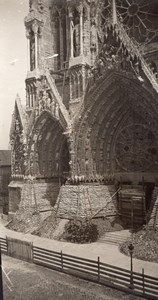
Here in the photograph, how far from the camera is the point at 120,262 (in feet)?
A: 47.4

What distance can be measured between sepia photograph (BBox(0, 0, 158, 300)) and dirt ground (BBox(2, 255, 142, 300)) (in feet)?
0.39

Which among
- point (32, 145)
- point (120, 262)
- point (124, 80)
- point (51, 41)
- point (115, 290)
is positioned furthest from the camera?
point (51, 41)

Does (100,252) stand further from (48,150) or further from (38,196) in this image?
(48,150)

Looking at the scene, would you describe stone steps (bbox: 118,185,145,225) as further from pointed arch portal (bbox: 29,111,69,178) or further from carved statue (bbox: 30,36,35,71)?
carved statue (bbox: 30,36,35,71)

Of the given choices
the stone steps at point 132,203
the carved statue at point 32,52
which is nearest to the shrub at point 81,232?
the stone steps at point 132,203

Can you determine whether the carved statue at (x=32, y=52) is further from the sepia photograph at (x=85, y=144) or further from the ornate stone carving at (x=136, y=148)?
the ornate stone carving at (x=136, y=148)

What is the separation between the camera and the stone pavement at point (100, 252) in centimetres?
1380

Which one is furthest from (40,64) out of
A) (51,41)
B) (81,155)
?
(81,155)

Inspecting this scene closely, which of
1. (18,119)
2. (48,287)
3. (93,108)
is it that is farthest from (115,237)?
(18,119)

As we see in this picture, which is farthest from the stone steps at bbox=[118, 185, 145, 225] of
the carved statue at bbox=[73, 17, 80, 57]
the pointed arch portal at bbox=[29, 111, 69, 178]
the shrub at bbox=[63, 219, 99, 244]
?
the carved statue at bbox=[73, 17, 80, 57]

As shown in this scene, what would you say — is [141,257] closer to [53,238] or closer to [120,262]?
[120,262]

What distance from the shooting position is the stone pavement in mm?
13804

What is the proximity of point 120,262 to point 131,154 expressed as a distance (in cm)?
805

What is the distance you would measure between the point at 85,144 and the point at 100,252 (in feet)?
23.5
